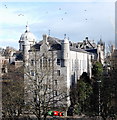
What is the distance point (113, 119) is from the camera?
19.7m

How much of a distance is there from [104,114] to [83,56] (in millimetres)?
29369

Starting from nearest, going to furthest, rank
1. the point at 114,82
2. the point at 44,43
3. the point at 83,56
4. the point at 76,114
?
the point at 114,82 → the point at 76,114 → the point at 44,43 → the point at 83,56

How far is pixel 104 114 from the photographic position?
19.4 meters

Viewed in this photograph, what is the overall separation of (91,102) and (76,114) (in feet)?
42.2

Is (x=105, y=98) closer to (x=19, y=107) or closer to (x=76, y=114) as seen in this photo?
(x=19, y=107)

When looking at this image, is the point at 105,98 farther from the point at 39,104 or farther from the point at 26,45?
the point at 26,45

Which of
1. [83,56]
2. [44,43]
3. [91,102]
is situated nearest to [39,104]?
[91,102]

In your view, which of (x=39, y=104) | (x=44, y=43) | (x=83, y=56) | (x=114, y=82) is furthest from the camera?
(x=83, y=56)

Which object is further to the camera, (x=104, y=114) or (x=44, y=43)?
(x=44, y=43)

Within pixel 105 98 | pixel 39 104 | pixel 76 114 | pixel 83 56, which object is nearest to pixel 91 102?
pixel 105 98

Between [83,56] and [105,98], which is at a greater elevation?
[83,56]

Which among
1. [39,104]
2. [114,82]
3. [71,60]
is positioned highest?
[71,60]

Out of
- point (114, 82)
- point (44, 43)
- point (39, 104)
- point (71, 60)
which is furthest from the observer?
point (71, 60)

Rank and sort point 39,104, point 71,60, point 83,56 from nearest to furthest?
1. point 39,104
2. point 71,60
3. point 83,56
